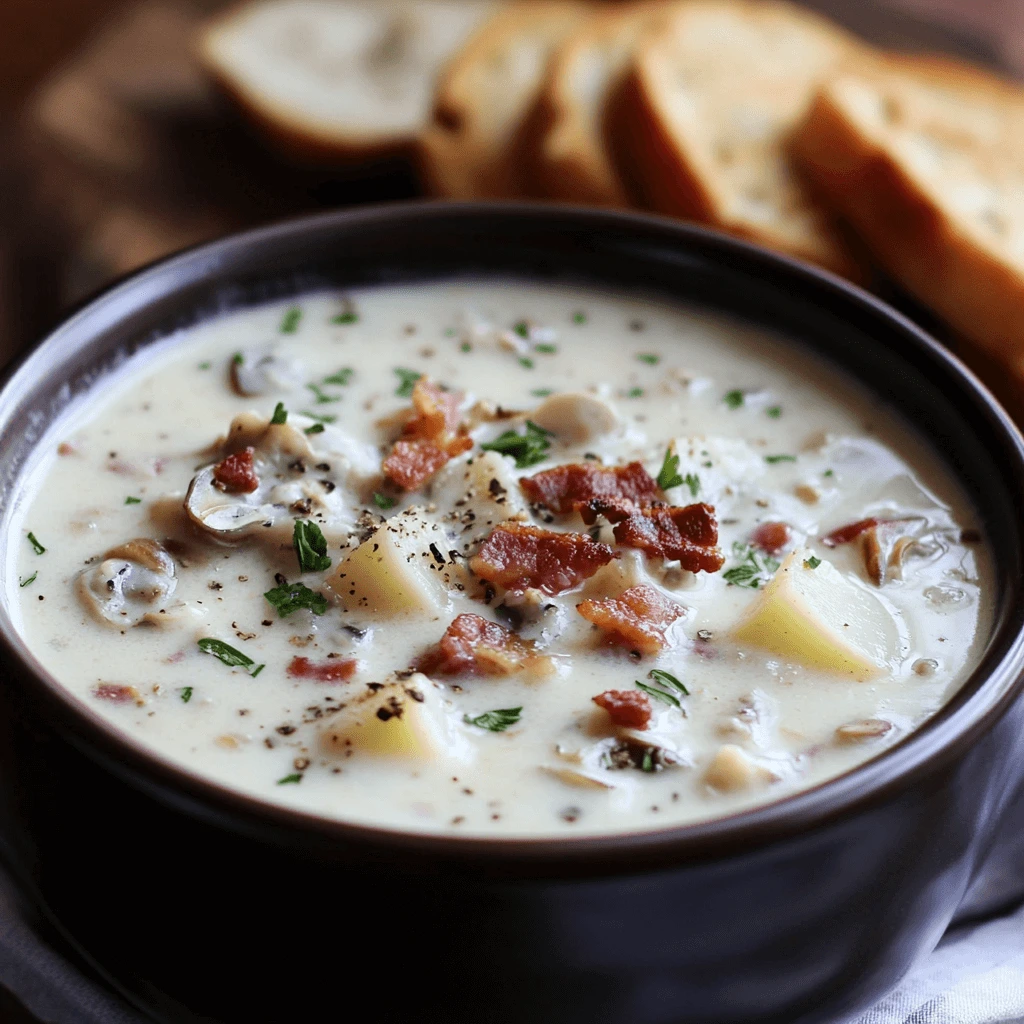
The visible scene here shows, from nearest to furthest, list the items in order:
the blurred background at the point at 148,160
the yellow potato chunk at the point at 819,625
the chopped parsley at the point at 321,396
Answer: the yellow potato chunk at the point at 819,625
the chopped parsley at the point at 321,396
the blurred background at the point at 148,160

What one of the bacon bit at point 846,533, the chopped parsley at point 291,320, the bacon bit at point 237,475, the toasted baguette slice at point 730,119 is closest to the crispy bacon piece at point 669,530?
the bacon bit at point 846,533

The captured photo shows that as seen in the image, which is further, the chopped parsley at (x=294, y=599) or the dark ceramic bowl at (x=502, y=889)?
the chopped parsley at (x=294, y=599)

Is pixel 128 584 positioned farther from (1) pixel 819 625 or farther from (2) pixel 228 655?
(1) pixel 819 625

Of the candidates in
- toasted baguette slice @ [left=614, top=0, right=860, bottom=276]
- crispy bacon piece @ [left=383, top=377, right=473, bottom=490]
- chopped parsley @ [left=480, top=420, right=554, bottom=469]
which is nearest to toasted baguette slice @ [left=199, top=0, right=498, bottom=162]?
toasted baguette slice @ [left=614, top=0, right=860, bottom=276]

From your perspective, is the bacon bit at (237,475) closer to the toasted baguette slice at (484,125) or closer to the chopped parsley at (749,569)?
the chopped parsley at (749,569)

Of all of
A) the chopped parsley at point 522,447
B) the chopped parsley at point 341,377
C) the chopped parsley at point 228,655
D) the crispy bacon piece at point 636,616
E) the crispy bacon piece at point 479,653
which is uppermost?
the crispy bacon piece at point 636,616

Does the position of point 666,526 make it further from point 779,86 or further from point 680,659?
point 779,86

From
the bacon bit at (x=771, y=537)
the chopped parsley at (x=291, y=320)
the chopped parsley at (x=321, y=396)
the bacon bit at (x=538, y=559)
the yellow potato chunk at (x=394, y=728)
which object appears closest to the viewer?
the yellow potato chunk at (x=394, y=728)
